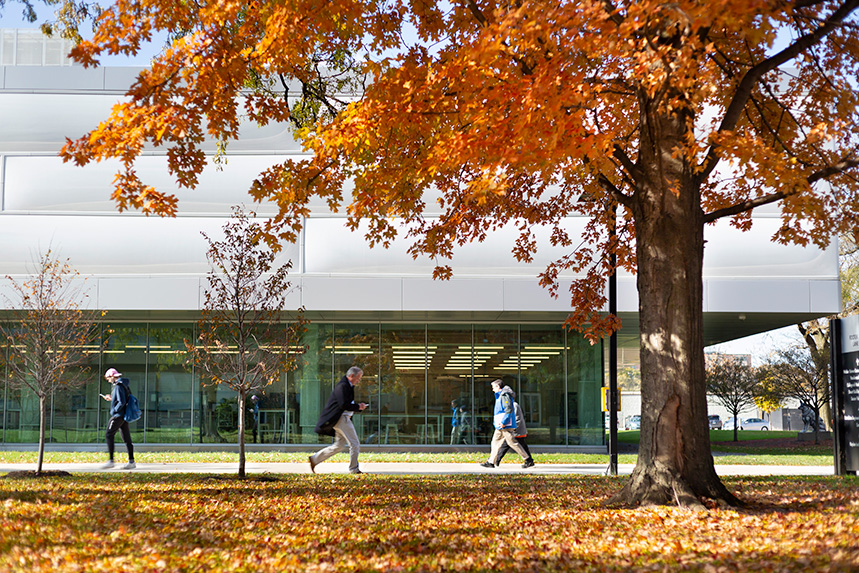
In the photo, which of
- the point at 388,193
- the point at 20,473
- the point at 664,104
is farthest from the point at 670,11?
the point at 20,473

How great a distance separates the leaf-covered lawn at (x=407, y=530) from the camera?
6.11 m

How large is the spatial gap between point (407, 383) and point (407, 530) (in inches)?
628

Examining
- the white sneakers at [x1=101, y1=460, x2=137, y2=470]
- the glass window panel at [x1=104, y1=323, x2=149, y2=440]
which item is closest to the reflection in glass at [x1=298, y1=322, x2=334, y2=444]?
the glass window panel at [x1=104, y1=323, x2=149, y2=440]

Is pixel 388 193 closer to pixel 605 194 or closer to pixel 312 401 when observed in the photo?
pixel 605 194

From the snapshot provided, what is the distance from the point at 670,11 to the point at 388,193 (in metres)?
5.09

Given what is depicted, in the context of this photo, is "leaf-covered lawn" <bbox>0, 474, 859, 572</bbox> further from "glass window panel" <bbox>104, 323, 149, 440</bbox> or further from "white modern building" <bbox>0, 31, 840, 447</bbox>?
"glass window panel" <bbox>104, 323, 149, 440</bbox>

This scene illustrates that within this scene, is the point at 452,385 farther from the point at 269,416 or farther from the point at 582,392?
the point at 269,416

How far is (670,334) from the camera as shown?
8633 mm

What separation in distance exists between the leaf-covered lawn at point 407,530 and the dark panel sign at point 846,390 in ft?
9.85

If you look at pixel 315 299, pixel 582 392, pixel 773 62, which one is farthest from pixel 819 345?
pixel 773 62

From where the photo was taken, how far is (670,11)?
6.44 meters

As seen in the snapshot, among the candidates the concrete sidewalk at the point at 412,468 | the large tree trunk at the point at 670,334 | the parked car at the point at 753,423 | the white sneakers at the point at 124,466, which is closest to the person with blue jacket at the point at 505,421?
the concrete sidewalk at the point at 412,468

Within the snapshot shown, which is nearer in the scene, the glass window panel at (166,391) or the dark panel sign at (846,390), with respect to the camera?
the dark panel sign at (846,390)

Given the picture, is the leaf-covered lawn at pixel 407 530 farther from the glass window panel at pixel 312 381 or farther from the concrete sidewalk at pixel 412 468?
the glass window panel at pixel 312 381
